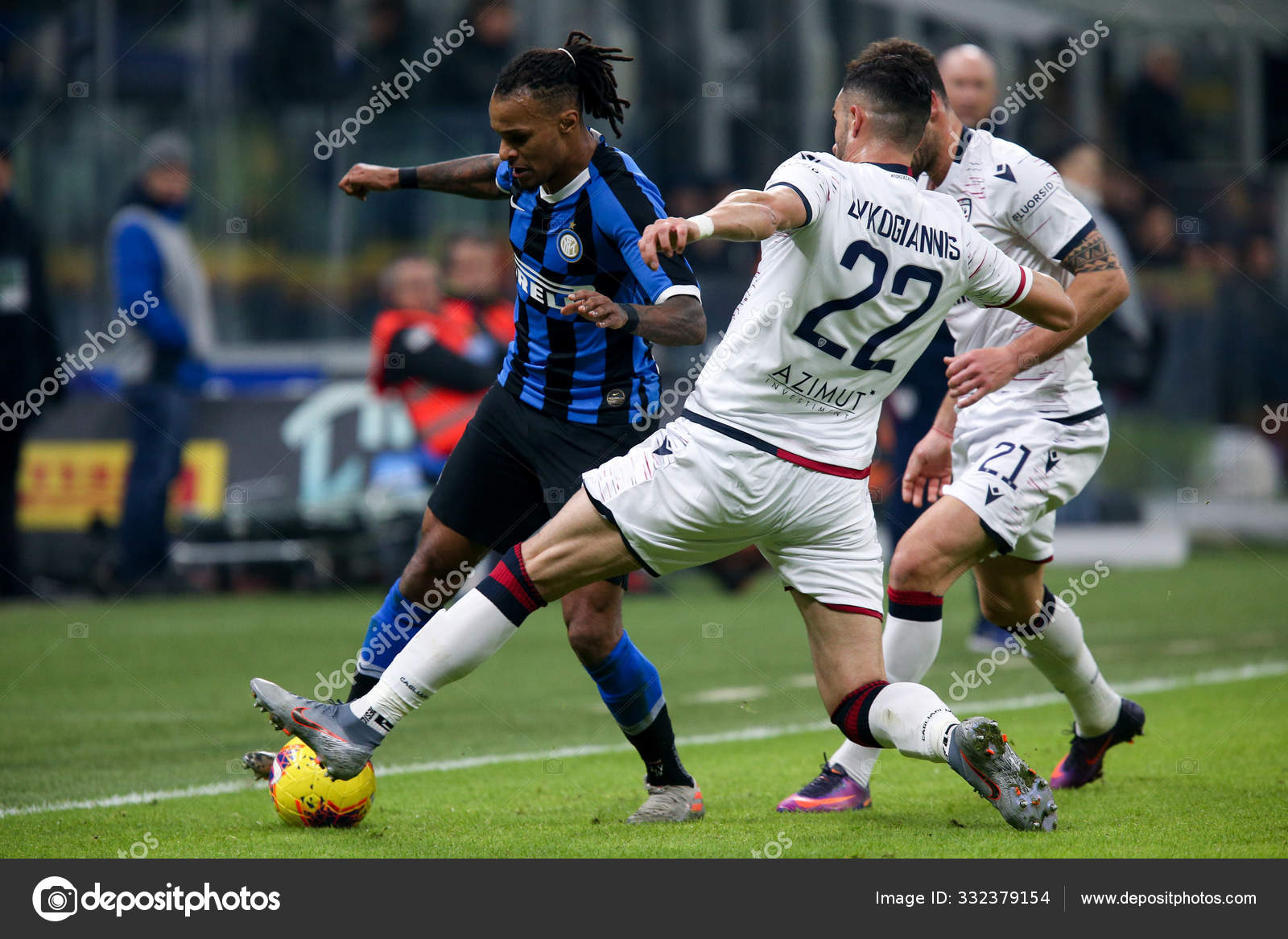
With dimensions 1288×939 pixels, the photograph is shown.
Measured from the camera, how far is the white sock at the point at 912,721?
4.20 meters

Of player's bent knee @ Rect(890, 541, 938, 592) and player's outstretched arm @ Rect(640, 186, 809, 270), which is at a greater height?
player's outstretched arm @ Rect(640, 186, 809, 270)

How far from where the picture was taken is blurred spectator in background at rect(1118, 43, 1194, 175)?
53.4ft

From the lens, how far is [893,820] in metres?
4.80

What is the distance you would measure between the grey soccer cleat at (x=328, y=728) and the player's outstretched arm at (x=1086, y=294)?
90.1 inches

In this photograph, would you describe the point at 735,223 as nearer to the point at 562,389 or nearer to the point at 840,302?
the point at 840,302

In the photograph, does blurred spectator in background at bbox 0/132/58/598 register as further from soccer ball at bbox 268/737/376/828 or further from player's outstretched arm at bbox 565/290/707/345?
player's outstretched arm at bbox 565/290/707/345

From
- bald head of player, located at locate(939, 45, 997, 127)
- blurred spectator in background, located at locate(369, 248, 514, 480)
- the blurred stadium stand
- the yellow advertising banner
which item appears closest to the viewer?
bald head of player, located at locate(939, 45, 997, 127)

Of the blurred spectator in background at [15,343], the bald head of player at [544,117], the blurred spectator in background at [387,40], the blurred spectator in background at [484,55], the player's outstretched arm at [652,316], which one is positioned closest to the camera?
the player's outstretched arm at [652,316]

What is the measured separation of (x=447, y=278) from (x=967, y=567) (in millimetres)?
6599

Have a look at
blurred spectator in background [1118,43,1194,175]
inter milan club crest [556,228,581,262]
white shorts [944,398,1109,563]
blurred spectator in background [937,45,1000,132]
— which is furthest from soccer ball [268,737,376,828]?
blurred spectator in background [1118,43,1194,175]

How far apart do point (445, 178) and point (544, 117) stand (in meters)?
0.79

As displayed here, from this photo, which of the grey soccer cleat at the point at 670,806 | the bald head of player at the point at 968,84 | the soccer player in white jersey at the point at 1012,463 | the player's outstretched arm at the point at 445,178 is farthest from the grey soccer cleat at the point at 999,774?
the bald head of player at the point at 968,84

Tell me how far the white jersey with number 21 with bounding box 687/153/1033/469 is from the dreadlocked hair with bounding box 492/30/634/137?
2.98 feet

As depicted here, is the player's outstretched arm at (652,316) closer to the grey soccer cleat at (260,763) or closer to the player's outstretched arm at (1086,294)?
the player's outstretched arm at (1086,294)
